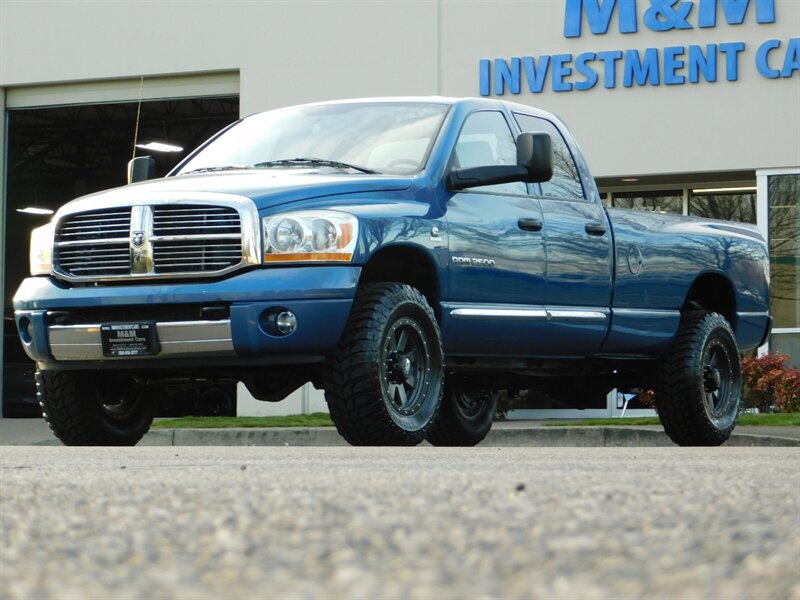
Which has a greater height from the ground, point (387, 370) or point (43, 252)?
point (43, 252)

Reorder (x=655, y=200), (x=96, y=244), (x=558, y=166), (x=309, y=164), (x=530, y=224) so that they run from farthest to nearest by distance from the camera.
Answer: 1. (x=655, y=200)
2. (x=558, y=166)
3. (x=530, y=224)
4. (x=309, y=164)
5. (x=96, y=244)

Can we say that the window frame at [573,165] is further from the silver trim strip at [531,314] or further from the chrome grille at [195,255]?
the chrome grille at [195,255]

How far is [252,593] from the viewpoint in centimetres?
157

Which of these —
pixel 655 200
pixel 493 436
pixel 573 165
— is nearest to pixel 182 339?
pixel 573 165

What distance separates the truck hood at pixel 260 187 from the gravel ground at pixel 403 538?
3.72 metres

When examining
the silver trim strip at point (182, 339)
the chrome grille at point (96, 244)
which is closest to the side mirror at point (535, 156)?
the silver trim strip at point (182, 339)

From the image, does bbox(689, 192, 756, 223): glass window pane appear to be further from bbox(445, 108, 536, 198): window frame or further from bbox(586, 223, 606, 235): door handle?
bbox(445, 108, 536, 198): window frame

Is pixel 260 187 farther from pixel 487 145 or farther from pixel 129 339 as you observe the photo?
pixel 487 145

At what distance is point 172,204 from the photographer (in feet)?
23.7

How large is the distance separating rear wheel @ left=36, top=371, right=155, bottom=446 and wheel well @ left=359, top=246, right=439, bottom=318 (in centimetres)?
168

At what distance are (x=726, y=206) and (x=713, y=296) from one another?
9.19m

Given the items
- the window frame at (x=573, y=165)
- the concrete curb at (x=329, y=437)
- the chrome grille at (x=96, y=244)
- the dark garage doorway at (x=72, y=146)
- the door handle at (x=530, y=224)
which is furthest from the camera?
the dark garage doorway at (x=72, y=146)

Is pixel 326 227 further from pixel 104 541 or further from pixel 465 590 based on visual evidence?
pixel 465 590

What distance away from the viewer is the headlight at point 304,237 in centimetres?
689
